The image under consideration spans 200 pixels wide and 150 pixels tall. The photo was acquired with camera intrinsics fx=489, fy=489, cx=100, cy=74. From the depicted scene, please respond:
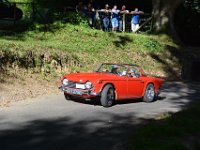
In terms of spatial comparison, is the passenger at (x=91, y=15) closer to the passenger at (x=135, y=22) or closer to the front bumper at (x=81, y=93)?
the passenger at (x=135, y=22)

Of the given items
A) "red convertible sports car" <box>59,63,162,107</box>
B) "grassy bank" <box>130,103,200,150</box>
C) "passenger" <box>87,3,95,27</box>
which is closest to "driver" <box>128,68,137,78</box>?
"red convertible sports car" <box>59,63,162,107</box>

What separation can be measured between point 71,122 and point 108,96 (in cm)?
272

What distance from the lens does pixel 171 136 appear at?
1021 cm

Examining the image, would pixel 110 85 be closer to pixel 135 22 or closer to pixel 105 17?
pixel 105 17

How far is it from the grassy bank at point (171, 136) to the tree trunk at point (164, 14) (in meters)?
18.1

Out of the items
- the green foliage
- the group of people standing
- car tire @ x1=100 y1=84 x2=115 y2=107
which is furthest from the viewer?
the group of people standing

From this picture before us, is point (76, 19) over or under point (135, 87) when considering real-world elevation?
over

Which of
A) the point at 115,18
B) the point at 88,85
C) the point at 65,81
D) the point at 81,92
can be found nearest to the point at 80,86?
the point at 81,92

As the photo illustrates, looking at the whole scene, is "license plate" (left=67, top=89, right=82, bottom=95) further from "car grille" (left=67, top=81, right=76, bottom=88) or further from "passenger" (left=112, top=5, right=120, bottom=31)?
"passenger" (left=112, top=5, right=120, bottom=31)

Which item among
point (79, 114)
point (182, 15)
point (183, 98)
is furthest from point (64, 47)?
point (182, 15)

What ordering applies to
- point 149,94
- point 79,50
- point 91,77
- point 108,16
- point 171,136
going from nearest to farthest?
point 171,136 < point 91,77 < point 149,94 < point 79,50 < point 108,16

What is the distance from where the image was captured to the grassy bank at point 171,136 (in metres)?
9.33

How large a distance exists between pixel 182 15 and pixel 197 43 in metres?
2.42

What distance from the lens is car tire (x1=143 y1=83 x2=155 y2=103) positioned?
54.0 feet
